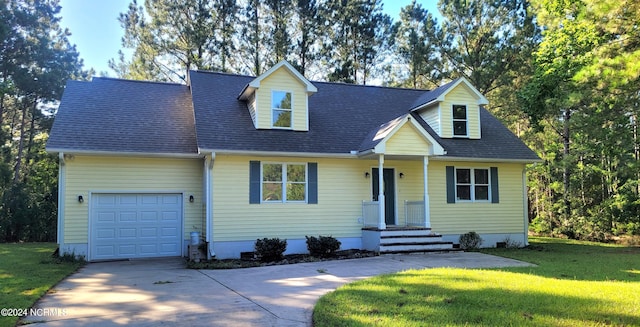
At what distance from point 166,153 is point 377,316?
918cm

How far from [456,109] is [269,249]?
8.90 metres

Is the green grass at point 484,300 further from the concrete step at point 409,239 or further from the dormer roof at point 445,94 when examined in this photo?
the dormer roof at point 445,94

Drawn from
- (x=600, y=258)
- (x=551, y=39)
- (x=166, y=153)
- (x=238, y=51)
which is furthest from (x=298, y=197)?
(x=238, y=51)

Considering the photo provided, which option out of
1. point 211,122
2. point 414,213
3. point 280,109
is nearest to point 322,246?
point 414,213

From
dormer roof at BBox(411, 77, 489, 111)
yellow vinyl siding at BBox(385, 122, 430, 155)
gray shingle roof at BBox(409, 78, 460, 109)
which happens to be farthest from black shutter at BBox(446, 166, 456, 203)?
gray shingle roof at BBox(409, 78, 460, 109)

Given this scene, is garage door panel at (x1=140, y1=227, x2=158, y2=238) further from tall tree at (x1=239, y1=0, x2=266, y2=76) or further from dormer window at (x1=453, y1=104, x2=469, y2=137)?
tall tree at (x1=239, y1=0, x2=266, y2=76)

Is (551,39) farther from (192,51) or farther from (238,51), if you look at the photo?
(192,51)

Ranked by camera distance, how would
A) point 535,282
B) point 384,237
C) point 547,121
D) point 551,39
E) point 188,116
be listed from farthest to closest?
point 547,121, point 551,39, point 188,116, point 384,237, point 535,282

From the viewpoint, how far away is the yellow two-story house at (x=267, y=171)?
41.3 ft

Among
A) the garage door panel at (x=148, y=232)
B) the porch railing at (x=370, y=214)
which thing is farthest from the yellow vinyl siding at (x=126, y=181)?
the porch railing at (x=370, y=214)

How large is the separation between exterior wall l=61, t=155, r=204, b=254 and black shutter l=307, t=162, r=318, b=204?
135 inches

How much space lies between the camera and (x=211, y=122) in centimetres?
1355

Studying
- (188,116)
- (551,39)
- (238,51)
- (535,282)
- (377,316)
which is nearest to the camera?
(377,316)

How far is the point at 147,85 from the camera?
16.3 meters
